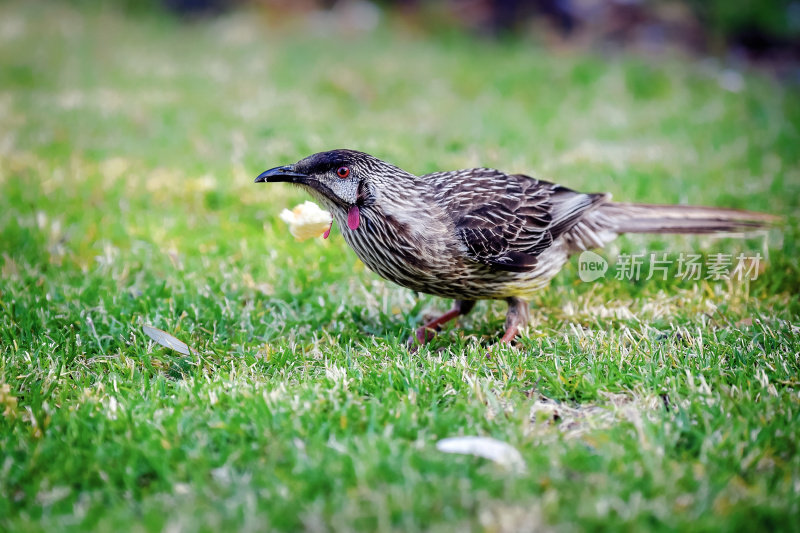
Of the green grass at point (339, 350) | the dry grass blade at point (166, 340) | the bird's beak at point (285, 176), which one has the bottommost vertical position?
the dry grass blade at point (166, 340)

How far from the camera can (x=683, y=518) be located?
257 cm

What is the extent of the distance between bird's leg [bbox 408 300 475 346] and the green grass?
0.10m

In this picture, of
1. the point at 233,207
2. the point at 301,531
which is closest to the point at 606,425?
the point at 301,531

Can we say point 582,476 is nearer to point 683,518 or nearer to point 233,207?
point 683,518

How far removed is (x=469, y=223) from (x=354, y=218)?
70 cm

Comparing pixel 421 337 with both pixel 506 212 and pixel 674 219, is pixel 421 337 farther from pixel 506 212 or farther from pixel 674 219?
pixel 674 219

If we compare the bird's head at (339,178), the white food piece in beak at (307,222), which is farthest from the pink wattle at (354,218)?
the white food piece in beak at (307,222)

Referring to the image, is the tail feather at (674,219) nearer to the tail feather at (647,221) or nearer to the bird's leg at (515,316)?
the tail feather at (647,221)

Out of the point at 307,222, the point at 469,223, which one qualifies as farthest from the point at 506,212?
the point at 307,222

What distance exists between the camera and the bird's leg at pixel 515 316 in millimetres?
4395

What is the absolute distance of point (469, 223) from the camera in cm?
429

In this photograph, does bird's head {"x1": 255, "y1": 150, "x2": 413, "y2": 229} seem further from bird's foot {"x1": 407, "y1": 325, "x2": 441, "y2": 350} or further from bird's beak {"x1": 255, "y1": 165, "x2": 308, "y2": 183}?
bird's foot {"x1": 407, "y1": 325, "x2": 441, "y2": 350}

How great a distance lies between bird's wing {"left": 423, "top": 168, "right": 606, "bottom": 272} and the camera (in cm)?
430

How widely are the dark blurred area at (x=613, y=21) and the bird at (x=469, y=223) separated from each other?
10.2m
